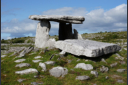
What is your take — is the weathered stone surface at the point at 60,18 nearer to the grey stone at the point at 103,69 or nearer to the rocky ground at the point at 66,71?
the rocky ground at the point at 66,71

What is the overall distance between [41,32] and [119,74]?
9512mm

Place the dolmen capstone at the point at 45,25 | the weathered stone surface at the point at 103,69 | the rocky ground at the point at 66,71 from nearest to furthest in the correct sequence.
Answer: the rocky ground at the point at 66,71 → the weathered stone surface at the point at 103,69 → the dolmen capstone at the point at 45,25

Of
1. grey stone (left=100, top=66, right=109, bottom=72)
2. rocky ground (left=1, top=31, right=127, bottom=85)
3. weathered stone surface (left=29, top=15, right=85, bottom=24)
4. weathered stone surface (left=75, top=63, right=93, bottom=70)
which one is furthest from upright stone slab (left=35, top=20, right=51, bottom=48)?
grey stone (left=100, top=66, right=109, bottom=72)

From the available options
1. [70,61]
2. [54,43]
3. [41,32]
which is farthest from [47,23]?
[70,61]

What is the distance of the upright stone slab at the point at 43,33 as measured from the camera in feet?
53.7

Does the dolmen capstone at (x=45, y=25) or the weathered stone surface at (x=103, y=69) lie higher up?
the dolmen capstone at (x=45, y=25)

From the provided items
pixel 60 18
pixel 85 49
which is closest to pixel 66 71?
pixel 85 49

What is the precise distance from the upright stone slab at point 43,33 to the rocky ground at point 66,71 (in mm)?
3370

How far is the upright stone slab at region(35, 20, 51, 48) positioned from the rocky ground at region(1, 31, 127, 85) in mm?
3370

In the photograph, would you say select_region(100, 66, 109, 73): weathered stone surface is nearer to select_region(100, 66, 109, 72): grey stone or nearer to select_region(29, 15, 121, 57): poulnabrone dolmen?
select_region(100, 66, 109, 72): grey stone

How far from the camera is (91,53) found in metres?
11.3

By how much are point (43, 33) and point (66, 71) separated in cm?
756

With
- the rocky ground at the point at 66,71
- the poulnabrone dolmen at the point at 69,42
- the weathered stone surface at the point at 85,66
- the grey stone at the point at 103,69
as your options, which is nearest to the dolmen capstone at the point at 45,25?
the poulnabrone dolmen at the point at 69,42

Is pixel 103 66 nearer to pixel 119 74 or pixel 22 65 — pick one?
pixel 119 74
